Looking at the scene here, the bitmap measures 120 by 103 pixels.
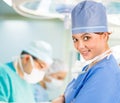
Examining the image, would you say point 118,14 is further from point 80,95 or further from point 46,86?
point 46,86

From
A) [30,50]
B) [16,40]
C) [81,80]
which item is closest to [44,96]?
[16,40]

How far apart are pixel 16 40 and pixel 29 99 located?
3.16 feet

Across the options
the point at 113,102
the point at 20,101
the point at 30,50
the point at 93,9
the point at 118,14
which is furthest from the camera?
the point at 30,50

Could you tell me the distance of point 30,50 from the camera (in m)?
2.30

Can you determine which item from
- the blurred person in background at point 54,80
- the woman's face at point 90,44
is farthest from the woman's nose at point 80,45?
the blurred person in background at point 54,80

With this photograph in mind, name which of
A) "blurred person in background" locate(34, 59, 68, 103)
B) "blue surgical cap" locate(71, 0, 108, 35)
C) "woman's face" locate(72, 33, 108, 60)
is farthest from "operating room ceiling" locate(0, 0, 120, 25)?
Answer: "blurred person in background" locate(34, 59, 68, 103)

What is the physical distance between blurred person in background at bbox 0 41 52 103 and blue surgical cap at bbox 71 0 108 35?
0.93m

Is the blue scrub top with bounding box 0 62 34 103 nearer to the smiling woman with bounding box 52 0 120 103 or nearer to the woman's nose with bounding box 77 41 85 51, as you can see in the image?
the smiling woman with bounding box 52 0 120 103

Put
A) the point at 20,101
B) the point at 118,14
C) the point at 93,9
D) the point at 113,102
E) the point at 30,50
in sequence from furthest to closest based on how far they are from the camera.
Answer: the point at 30,50 < the point at 20,101 < the point at 118,14 < the point at 93,9 < the point at 113,102

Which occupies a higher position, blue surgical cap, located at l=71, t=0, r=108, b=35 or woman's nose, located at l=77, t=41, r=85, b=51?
blue surgical cap, located at l=71, t=0, r=108, b=35

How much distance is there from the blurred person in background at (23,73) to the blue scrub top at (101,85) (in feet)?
3.06

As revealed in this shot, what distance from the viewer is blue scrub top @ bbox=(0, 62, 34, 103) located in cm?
203

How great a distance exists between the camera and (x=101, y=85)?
111cm

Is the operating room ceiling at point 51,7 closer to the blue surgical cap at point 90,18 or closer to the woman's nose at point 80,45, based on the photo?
the blue surgical cap at point 90,18
